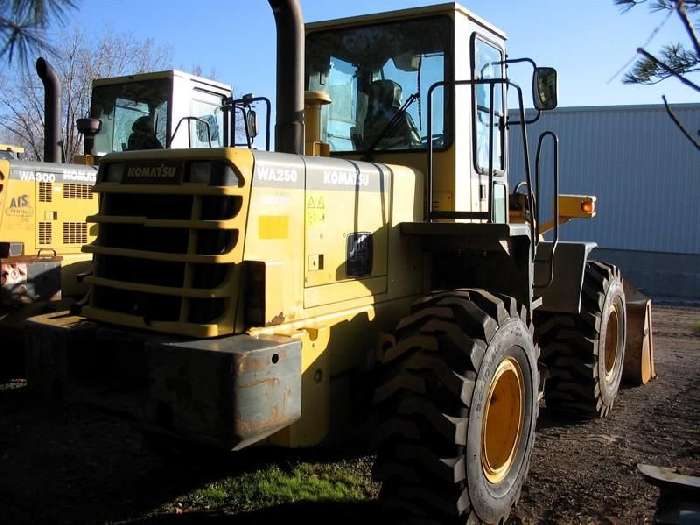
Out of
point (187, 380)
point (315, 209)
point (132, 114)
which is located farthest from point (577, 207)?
point (187, 380)

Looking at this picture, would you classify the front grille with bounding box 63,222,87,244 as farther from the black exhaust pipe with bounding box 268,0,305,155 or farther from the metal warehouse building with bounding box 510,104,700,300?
the metal warehouse building with bounding box 510,104,700,300

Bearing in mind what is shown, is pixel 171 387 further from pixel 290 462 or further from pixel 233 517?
pixel 290 462

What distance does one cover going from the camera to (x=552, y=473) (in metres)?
5.01

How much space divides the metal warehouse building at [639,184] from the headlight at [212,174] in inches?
674

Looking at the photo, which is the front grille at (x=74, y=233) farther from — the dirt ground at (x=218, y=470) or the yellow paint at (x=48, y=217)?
the dirt ground at (x=218, y=470)

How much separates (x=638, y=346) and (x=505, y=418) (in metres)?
3.87

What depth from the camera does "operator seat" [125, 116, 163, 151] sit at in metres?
8.34

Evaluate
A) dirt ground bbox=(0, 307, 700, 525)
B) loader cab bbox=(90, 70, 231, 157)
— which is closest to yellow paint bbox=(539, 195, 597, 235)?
dirt ground bbox=(0, 307, 700, 525)

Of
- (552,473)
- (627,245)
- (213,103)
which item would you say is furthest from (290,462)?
(627,245)

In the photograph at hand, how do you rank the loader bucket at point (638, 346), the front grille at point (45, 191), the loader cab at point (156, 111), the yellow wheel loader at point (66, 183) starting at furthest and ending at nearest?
the loader cab at point (156, 111) < the loader bucket at point (638, 346) < the front grille at point (45, 191) < the yellow wheel loader at point (66, 183)

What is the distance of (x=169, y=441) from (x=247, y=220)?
173 cm

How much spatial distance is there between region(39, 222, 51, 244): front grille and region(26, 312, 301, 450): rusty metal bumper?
3.65 meters

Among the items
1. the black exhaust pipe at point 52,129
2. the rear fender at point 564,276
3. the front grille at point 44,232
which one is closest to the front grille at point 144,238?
the rear fender at point 564,276

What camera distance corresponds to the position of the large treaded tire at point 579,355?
618 cm
